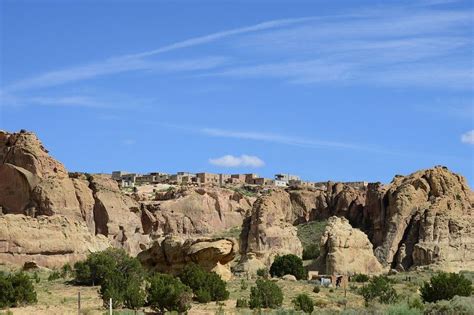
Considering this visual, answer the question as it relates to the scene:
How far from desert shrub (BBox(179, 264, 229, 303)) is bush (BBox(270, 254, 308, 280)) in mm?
14541

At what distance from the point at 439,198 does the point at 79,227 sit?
25.3 meters

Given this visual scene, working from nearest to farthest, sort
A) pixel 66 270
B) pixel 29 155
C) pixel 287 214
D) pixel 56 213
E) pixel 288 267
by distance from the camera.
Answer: pixel 66 270, pixel 288 267, pixel 56 213, pixel 29 155, pixel 287 214

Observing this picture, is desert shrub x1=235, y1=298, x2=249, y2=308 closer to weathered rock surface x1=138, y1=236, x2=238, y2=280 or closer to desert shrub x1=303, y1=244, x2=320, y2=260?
weathered rock surface x1=138, y1=236, x2=238, y2=280

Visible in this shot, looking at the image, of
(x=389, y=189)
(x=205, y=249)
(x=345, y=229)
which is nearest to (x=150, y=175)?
(x=389, y=189)

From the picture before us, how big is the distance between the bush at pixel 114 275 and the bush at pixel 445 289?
12.9 metres

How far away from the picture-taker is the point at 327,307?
→ 149ft

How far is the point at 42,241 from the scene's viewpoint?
58.5m

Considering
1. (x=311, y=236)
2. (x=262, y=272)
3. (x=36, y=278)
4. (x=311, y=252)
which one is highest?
(x=311, y=236)

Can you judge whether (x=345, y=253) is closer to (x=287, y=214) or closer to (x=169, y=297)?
(x=169, y=297)

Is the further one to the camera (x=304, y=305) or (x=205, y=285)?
(x=205, y=285)

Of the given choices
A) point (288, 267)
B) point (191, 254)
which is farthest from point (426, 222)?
point (191, 254)

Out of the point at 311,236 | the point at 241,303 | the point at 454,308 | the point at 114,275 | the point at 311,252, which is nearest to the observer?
the point at 454,308

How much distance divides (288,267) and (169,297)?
2189cm

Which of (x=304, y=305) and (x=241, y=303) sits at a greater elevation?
(x=241, y=303)
